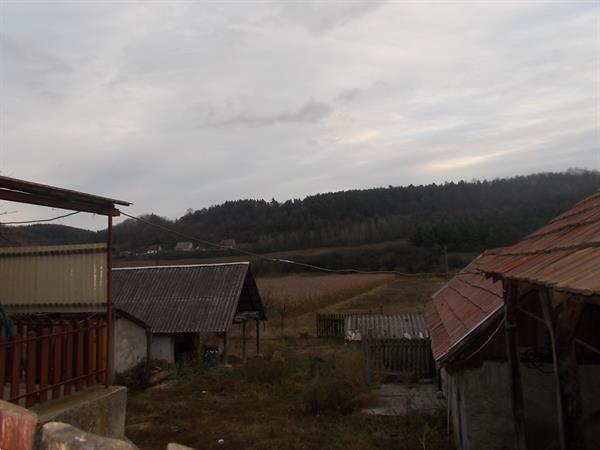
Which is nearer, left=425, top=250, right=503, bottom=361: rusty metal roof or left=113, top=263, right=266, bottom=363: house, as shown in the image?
left=425, top=250, right=503, bottom=361: rusty metal roof

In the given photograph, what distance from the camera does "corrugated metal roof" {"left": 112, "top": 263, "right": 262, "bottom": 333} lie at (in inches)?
750

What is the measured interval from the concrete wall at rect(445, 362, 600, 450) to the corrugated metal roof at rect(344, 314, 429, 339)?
10.7 meters

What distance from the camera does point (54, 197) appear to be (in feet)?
18.3

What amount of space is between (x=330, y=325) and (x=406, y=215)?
35734 millimetres

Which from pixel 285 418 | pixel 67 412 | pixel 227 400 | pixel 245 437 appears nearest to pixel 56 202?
pixel 67 412

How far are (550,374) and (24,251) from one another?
8.17 meters

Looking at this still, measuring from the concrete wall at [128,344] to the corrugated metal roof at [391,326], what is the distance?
26.3 ft

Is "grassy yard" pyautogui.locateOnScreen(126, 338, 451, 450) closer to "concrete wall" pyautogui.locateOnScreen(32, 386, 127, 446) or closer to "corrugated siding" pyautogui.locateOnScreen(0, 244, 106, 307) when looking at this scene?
"corrugated siding" pyautogui.locateOnScreen(0, 244, 106, 307)

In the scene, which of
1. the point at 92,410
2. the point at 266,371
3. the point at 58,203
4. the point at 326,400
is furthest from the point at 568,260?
the point at 266,371

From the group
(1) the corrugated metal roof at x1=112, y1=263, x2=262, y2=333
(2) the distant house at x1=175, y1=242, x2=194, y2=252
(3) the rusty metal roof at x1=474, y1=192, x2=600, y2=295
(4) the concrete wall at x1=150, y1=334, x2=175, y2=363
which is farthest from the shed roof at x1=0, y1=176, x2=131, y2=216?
(2) the distant house at x1=175, y1=242, x2=194, y2=252

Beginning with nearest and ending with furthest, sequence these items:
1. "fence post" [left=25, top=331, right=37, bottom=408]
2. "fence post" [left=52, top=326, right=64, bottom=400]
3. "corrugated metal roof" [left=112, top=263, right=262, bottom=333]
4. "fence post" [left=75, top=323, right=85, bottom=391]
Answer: "fence post" [left=25, top=331, right=37, bottom=408]
"fence post" [left=52, top=326, right=64, bottom=400]
"fence post" [left=75, top=323, right=85, bottom=391]
"corrugated metal roof" [left=112, top=263, right=262, bottom=333]

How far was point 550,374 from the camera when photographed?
7562 millimetres

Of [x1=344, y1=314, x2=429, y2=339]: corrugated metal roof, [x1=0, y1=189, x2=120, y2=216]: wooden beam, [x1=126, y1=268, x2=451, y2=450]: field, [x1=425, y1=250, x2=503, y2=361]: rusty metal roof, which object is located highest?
[x1=0, y1=189, x2=120, y2=216]: wooden beam

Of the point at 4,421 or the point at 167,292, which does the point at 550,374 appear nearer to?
the point at 4,421
